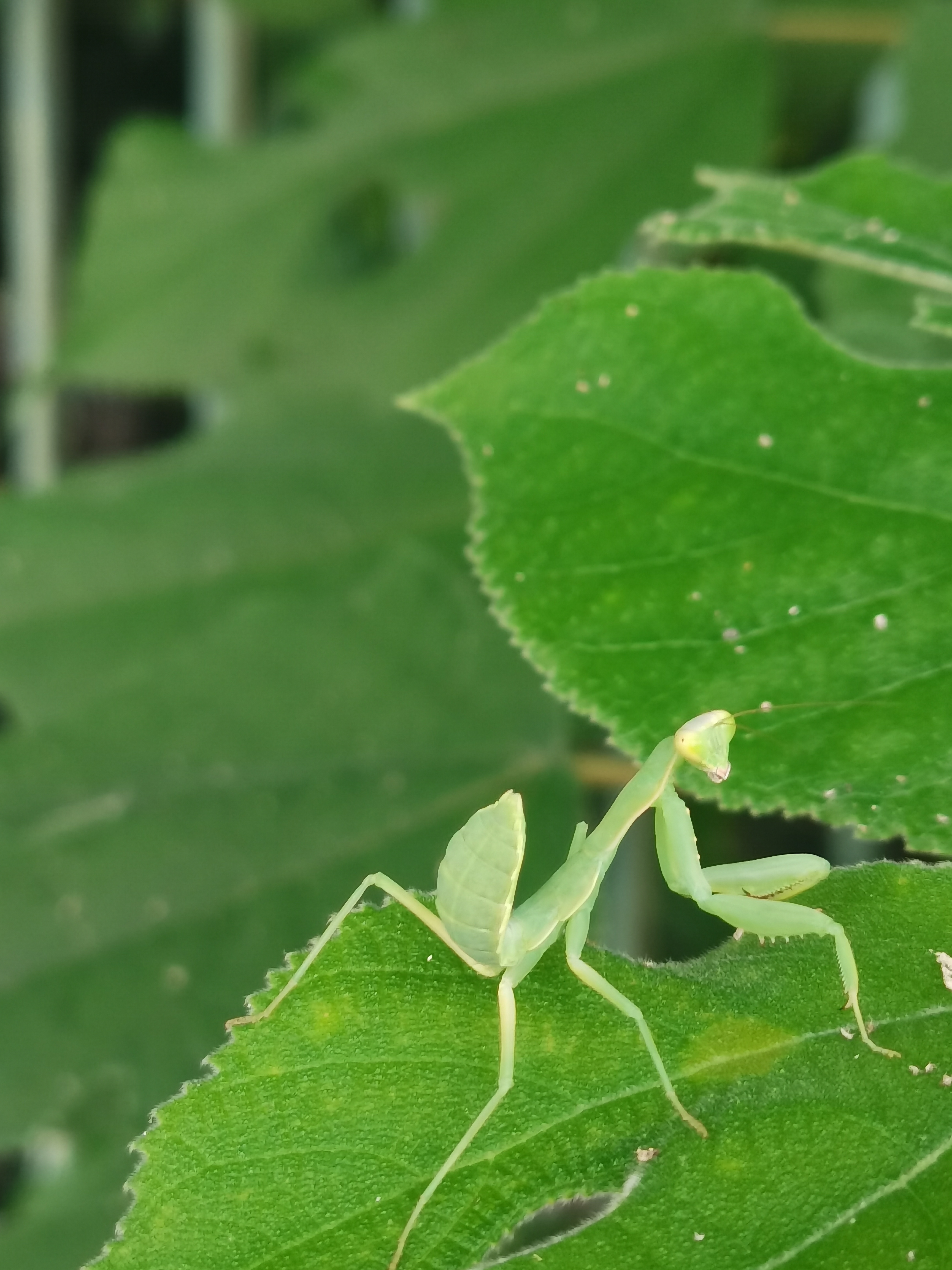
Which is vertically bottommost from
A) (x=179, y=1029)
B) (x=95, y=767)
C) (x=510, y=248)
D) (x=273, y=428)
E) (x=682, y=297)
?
(x=179, y=1029)

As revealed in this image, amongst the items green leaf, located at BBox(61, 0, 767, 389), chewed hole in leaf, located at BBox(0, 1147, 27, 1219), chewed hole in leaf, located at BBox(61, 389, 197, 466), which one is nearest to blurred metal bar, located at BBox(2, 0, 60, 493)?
chewed hole in leaf, located at BBox(61, 389, 197, 466)

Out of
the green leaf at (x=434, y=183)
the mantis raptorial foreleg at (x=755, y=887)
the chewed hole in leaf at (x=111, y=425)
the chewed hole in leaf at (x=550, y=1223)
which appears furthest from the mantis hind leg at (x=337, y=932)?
the chewed hole in leaf at (x=111, y=425)

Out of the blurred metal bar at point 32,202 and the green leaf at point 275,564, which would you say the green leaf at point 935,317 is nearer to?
the green leaf at point 275,564

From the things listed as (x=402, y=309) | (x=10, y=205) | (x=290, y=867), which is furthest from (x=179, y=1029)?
(x=10, y=205)

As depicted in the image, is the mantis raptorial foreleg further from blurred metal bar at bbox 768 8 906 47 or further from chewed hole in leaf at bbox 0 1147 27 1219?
chewed hole in leaf at bbox 0 1147 27 1219

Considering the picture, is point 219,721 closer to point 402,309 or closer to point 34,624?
point 34,624

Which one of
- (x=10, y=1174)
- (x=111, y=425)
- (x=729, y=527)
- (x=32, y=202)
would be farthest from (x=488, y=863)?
(x=32, y=202)
